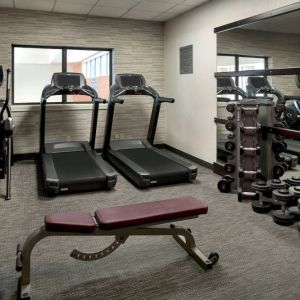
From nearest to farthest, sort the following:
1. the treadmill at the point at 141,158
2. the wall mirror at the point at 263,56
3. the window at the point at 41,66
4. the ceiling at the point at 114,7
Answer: the wall mirror at the point at 263,56, the treadmill at the point at 141,158, the ceiling at the point at 114,7, the window at the point at 41,66

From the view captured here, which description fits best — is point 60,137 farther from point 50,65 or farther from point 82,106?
point 50,65

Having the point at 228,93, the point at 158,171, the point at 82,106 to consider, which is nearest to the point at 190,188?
the point at 158,171

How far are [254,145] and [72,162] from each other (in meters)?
2.77

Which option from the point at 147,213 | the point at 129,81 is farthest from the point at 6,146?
the point at 147,213

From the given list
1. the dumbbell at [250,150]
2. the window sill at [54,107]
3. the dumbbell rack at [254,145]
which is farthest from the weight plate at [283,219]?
the window sill at [54,107]

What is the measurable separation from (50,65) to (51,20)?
0.91 m

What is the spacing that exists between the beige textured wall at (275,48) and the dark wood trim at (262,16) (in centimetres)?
10

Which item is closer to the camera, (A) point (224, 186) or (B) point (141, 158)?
(A) point (224, 186)

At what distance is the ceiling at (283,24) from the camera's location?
3994 mm

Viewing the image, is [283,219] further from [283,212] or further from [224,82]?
[224,82]

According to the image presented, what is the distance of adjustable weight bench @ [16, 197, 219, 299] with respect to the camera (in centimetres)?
227

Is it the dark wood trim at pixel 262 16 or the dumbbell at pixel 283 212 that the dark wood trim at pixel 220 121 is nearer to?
the dark wood trim at pixel 262 16

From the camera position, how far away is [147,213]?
247 centimetres

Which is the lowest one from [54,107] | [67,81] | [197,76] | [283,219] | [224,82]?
[283,219]
